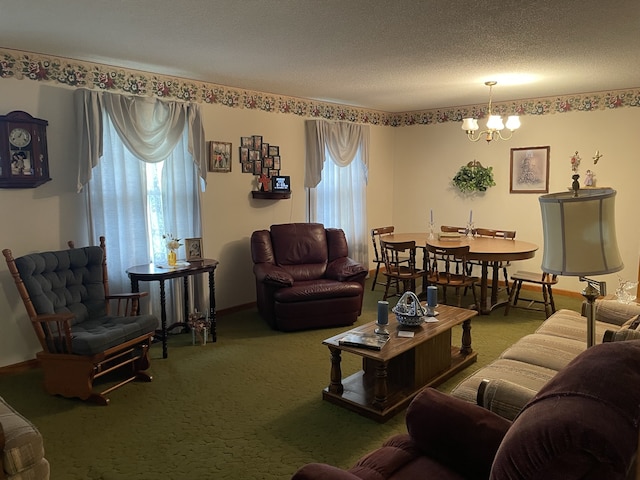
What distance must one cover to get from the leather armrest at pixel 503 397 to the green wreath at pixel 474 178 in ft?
15.9

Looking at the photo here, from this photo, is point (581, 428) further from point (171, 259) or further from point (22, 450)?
point (171, 259)

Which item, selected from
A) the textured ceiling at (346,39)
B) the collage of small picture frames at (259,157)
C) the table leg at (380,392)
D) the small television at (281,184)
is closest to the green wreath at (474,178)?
the textured ceiling at (346,39)

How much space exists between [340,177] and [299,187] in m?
0.77

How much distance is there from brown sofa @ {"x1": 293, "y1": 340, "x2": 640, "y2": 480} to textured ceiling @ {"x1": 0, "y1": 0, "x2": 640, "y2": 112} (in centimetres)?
217

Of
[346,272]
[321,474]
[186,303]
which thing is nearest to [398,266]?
[346,272]

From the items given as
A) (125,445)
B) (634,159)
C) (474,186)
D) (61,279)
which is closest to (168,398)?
(125,445)

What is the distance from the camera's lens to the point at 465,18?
9.48ft

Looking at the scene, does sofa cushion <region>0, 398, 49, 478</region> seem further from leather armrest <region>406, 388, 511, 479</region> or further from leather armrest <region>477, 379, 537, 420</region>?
leather armrest <region>477, 379, 537, 420</region>

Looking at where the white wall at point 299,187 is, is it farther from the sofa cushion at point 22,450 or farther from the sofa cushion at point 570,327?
the sofa cushion at point 570,327

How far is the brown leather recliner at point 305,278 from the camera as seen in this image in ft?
15.0

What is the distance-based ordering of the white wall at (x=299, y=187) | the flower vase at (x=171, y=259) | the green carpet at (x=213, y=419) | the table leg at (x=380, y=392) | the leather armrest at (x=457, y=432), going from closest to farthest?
the leather armrest at (x=457, y=432)
the green carpet at (x=213, y=419)
the table leg at (x=380, y=392)
the white wall at (x=299, y=187)
the flower vase at (x=171, y=259)

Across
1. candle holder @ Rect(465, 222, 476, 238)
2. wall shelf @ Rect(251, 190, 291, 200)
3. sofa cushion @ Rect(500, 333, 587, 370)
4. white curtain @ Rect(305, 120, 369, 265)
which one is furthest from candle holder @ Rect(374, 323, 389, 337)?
candle holder @ Rect(465, 222, 476, 238)

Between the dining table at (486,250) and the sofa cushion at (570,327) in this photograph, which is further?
the dining table at (486,250)

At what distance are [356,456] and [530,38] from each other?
9.70ft
